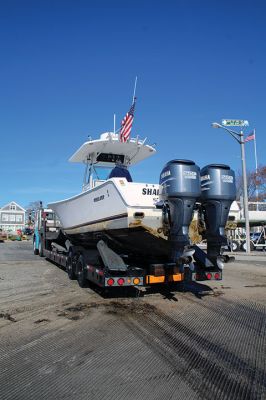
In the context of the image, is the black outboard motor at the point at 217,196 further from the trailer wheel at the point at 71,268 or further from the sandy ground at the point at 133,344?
the trailer wheel at the point at 71,268

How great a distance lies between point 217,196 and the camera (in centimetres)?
716

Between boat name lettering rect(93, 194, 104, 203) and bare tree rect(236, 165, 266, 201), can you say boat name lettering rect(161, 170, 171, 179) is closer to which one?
boat name lettering rect(93, 194, 104, 203)

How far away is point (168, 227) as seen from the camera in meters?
7.00

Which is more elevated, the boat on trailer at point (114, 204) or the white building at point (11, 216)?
the white building at point (11, 216)

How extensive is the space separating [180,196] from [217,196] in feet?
2.86

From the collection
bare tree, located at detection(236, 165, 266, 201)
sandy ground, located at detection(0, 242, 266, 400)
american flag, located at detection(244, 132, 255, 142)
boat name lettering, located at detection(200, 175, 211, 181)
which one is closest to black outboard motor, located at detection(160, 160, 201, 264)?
boat name lettering, located at detection(200, 175, 211, 181)

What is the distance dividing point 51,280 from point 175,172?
5.79 meters

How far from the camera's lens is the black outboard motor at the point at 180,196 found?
6703 mm

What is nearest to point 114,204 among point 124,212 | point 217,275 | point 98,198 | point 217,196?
point 124,212

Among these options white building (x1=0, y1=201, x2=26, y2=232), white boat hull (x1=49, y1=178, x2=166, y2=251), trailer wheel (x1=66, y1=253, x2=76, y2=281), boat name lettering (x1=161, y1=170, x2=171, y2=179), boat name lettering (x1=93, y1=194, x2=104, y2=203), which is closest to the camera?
boat name lettering (x1=161, y1=170, x2=171, y2=179)

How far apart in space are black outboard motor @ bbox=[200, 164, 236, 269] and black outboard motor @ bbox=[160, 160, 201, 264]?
428mm

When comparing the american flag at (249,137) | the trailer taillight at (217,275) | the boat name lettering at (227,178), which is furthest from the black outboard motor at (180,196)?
the american flag at (249,137)

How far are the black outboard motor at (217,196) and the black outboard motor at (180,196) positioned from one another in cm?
43

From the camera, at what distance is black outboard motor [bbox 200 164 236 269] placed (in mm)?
7184
